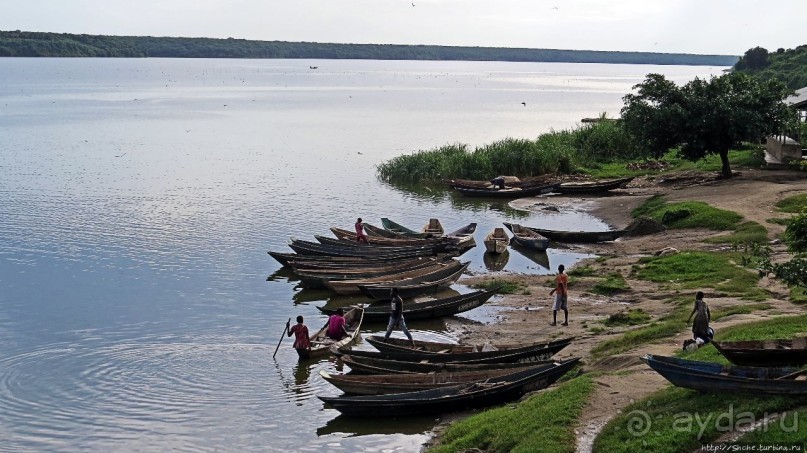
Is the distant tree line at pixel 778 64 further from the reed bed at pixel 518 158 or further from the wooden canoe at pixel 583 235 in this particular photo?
the wooden canoe at pixel 583 235

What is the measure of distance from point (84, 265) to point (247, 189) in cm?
2015

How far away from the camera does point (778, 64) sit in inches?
4488

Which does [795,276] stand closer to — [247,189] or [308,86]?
[247,189]

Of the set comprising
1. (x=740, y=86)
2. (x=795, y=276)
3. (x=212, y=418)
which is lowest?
(x=212, y=418)

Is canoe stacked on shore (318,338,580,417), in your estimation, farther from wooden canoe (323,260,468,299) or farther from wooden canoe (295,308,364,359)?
wooden canoe (323,260,468,299)

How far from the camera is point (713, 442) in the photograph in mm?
13102

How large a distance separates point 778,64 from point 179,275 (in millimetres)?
100384

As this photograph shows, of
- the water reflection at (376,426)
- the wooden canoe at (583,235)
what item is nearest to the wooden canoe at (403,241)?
the wooden canoe at (583,235)

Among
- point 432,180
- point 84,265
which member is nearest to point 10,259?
point 84,265

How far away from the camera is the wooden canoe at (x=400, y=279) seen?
29.8 meters

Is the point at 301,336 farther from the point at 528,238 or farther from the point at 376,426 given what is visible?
the point at 528,238

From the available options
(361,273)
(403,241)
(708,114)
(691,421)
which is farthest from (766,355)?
(708,114)

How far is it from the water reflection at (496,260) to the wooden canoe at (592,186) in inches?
577

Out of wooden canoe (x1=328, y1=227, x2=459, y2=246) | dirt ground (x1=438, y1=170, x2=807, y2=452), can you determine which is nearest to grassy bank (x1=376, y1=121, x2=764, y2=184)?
dirt ground (x1=438, y1=170, x2=807, y2=452)
